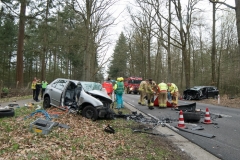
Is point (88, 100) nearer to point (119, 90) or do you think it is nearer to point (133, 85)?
point (119, 90)

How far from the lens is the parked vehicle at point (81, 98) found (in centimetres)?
891

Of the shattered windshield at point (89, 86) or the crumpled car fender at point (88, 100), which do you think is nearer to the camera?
the crumpled car fender at point (88, 100)

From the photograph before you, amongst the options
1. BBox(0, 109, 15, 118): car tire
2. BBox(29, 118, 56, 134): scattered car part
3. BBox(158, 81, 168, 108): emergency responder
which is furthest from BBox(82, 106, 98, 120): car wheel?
BBox(158, 81, 168, 108): emergency responder

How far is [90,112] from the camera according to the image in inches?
355

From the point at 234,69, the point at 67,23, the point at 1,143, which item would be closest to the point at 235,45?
the point at 234,69

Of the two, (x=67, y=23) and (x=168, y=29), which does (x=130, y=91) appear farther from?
(x=67, y=23)

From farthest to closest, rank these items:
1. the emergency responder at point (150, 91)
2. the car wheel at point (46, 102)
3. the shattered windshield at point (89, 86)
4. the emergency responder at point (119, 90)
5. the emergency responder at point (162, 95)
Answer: the emergency responder at point (150, 91), the emergency responder at point (162, 95), the emergency responder at point (119, 90), the car wheel at point (46, 102), the shattered windshield at point (89, 86)

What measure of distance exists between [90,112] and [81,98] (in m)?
0.68

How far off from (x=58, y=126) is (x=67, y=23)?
2963cm

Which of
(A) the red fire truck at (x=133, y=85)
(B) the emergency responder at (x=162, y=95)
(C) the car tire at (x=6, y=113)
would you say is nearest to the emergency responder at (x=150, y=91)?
(B) the emergency responder at (x=162, y=95)

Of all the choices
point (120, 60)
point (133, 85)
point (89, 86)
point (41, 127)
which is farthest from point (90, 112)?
point (120, 60)

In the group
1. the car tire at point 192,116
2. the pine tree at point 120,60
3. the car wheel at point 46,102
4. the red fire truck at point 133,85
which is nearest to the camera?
the car tire at point 192,116

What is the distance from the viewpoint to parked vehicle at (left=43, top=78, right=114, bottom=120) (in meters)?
8.91

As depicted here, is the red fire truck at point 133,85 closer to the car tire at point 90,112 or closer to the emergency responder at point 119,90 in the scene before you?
the emergency responder at point 119,90
